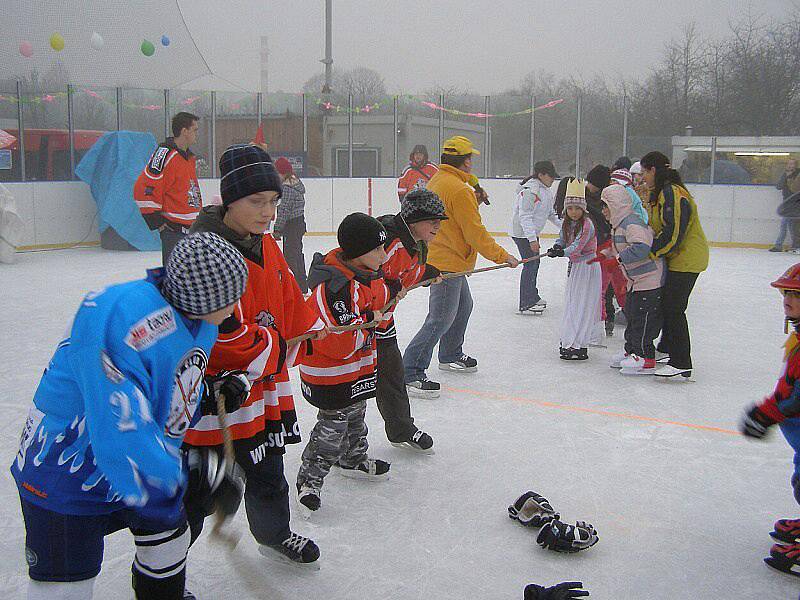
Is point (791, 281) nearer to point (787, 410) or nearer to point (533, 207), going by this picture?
point (787, 410)

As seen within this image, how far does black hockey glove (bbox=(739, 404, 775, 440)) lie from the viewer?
93.4 inches

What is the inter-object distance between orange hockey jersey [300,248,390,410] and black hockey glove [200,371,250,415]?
0.86 m

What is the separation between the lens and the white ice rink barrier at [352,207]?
1091 cm

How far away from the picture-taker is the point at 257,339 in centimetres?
204

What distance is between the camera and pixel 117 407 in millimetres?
1377

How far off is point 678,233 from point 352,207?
9.37 meters

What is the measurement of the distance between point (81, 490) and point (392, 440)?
209 centimetres

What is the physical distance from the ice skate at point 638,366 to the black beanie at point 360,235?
264 cm

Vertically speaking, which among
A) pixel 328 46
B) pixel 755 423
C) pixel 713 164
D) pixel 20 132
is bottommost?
pixel 755 423

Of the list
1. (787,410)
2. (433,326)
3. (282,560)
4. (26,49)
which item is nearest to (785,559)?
(787,410)

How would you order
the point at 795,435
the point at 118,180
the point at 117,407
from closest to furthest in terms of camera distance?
1. the point at 117,407
2. the point at 795,435
3. the point at 118,180

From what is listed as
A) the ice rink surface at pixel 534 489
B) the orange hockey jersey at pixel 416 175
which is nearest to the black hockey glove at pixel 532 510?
the ice rink surface at pixel 534 489

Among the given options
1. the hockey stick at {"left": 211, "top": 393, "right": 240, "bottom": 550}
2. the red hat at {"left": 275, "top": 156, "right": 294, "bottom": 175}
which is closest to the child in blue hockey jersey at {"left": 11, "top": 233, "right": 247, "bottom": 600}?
the hockey stick at {"left": 211, "top": 393, "right": 240, "bottom": 550}

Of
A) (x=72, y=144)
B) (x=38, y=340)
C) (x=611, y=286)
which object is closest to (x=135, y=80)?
(x=72, y=144)
